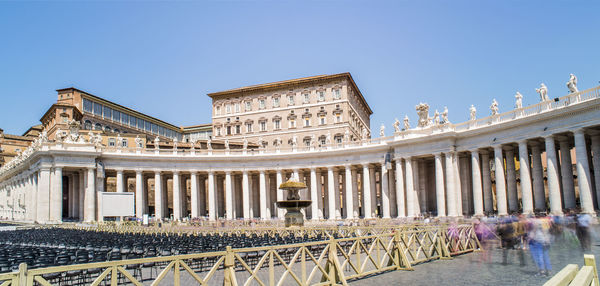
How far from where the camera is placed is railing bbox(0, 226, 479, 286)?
10.0 metres

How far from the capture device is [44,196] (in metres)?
56.6

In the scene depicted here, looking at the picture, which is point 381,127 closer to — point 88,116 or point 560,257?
point 560,257

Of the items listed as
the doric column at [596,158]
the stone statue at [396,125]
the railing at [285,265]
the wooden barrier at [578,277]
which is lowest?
the railing at [285,265]

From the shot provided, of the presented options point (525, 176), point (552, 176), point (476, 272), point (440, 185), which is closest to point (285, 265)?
point (476, 272)

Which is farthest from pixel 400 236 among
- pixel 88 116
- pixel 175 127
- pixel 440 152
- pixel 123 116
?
pixel 175 127

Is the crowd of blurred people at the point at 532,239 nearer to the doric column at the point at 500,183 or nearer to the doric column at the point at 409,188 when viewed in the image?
the doric column at the point at 500,183

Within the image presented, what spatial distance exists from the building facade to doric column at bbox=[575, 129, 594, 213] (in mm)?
47122

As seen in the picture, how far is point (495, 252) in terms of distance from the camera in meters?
22.0

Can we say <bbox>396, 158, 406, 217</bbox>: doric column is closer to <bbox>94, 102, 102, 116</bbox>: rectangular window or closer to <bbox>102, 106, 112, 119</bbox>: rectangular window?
<bbox>94, 102, 102, 116</bbox>: rectangular window

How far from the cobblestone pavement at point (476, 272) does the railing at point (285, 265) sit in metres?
0.58

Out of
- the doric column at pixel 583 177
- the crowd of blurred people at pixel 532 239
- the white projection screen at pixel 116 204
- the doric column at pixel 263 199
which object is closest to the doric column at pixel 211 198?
the doric column at pixel 263 199

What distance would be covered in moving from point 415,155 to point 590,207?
19280 millimetres

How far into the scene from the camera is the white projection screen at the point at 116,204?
49.5 meters


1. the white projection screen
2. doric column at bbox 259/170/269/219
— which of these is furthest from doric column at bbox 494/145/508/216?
the white projection screen
